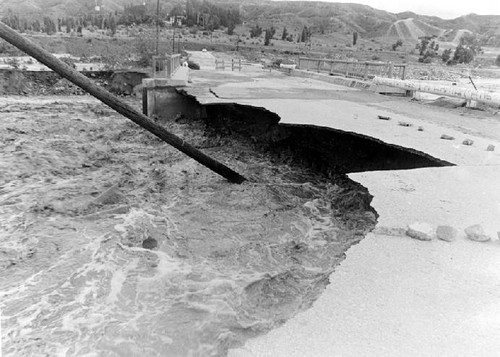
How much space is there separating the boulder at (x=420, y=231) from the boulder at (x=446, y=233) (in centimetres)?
8

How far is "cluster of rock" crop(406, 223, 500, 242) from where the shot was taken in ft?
15.6

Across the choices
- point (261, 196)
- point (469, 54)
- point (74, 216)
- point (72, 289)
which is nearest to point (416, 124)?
point (261, 196)

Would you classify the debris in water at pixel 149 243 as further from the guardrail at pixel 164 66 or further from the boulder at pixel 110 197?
the guardrail at pixel 164 66

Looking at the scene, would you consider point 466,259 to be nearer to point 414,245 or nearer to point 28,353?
point 414,245

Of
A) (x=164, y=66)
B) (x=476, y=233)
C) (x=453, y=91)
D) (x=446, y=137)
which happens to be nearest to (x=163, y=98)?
(x=164, y=66)

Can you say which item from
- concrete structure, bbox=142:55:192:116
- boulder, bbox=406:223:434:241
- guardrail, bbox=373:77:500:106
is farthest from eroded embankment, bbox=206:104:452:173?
guardrail, bbox=373:77:500:106

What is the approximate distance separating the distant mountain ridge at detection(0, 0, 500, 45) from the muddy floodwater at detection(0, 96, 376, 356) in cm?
9076

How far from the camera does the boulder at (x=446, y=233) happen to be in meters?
4.76

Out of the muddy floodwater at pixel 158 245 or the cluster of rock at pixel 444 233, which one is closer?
the muddy floodwater at pixel 158 245

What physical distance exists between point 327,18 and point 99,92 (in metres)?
119

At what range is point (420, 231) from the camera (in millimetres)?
4797

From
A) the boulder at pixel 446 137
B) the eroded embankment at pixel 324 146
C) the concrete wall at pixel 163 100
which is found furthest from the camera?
the concrete wall at pixel 163 100

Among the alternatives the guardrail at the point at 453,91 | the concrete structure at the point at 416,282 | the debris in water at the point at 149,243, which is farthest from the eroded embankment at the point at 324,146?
the guardrail at the point at 453,91

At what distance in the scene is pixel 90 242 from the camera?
6.90 m
